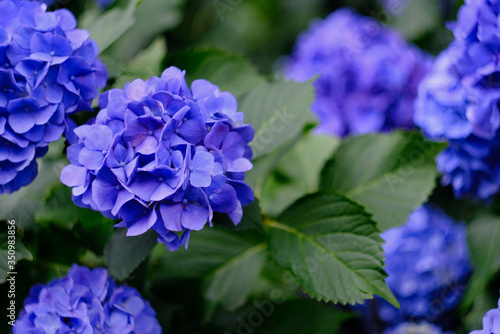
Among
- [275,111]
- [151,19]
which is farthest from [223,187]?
[151,19]

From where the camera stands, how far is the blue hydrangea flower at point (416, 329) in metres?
1.23

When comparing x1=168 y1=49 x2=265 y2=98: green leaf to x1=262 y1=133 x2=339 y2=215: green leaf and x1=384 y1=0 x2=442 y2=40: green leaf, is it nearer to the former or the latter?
x1=262 y1=133 x2=339 y2=215: green leaf

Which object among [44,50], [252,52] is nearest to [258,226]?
[44,50]

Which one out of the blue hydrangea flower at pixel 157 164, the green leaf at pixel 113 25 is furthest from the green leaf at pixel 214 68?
the blue hydrangea flower at pixel 157 164

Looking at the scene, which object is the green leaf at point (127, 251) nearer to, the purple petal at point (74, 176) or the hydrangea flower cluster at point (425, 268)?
the purple petal at point (74, 176)

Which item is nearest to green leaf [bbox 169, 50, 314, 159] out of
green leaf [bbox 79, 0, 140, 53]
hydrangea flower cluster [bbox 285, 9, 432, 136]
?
green leaf [bbox 79, 0, 140, 53]

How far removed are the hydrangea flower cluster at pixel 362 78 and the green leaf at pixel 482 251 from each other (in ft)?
1.45

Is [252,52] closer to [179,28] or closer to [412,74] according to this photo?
[179,28]

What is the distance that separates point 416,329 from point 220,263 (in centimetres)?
50

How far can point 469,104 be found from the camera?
1.04 meters

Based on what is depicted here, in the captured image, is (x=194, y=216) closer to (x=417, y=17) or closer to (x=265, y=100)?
(x=265, y=100)

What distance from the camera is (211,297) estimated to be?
40.0 inches

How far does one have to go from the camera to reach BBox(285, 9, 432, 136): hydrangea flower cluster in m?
1.52

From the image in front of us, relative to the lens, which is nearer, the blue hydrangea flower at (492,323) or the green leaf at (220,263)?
the blue hydrangea flower at (492,323)
